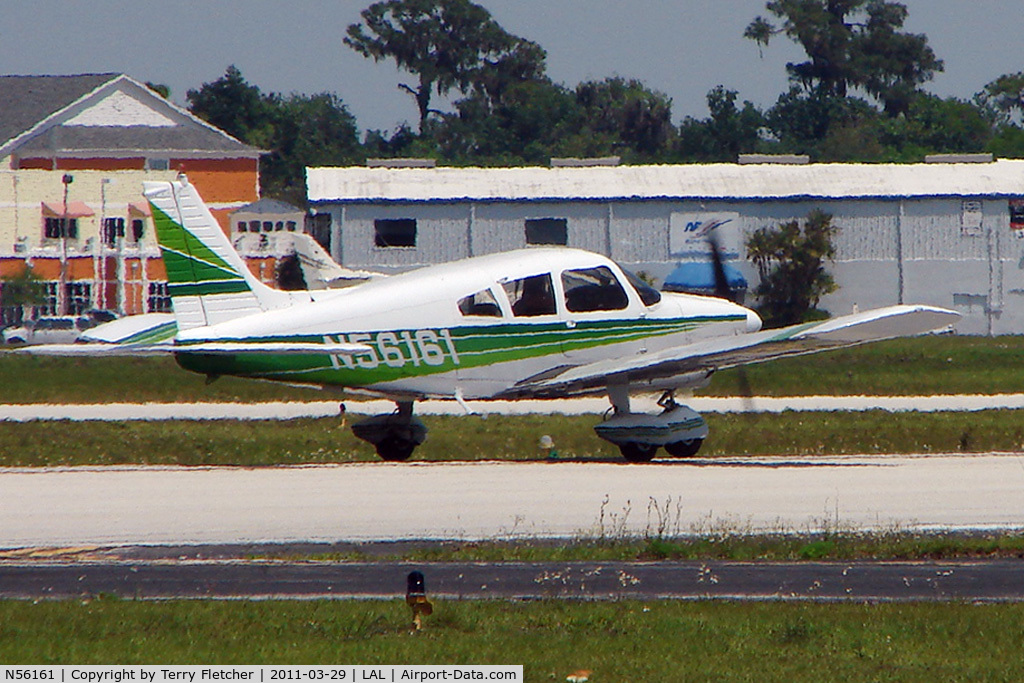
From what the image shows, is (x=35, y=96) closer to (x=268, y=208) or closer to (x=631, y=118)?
(x=268, y=208)

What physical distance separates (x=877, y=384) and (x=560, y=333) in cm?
1662

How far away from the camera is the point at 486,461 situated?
21.5 metres

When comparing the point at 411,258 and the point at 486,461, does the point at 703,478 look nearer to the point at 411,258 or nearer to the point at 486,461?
the point at 486,461

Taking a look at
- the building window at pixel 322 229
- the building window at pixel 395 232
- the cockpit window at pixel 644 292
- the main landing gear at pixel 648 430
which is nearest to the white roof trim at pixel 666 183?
the building window at pixel 395 232

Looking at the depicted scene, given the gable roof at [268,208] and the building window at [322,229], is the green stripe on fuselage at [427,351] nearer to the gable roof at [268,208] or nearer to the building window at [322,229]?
the building window at [322,229]

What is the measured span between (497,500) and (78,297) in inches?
2596

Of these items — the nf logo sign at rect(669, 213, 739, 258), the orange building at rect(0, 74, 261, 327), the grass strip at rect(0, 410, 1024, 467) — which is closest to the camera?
the grass strip at rect(0, 410, 1024, 467)

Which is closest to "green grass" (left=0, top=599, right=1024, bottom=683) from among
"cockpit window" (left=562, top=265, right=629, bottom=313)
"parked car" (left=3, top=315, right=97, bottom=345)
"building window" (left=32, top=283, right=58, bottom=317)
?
"cockpit window" (left=562, top=265, right=629, bottom=313)

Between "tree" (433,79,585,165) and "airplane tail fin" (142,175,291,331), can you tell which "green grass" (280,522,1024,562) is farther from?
"tree" (433,79,585,165)

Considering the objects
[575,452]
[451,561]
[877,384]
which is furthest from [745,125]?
[451,561]

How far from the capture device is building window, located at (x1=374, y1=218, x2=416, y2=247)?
216 feet

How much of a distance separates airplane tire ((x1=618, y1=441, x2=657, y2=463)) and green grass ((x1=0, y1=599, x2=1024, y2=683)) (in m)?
8.98

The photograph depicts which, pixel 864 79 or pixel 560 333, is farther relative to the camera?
pixel 864 79

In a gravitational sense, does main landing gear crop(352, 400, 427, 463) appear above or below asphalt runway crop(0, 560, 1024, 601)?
above
